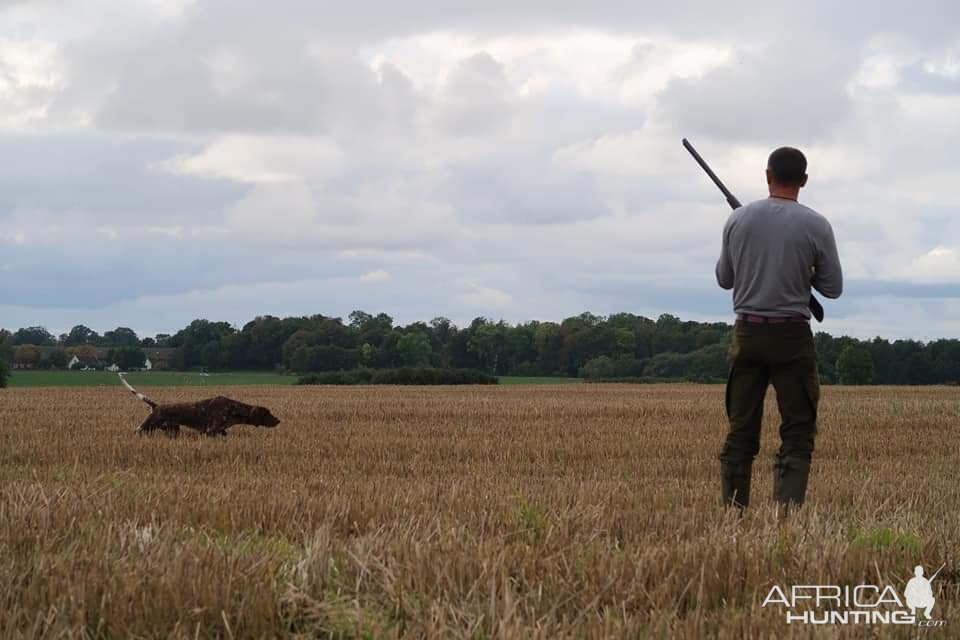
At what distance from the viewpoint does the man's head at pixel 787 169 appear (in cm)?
637

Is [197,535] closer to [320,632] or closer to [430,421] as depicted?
[320,632]

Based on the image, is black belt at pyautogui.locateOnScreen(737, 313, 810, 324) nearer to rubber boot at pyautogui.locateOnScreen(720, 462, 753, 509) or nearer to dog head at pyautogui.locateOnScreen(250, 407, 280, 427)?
rubber boot at pyautogui.locateOnScreen(720, 462, 753, 509)

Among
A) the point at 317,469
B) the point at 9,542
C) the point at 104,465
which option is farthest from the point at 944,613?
the point at 104,465

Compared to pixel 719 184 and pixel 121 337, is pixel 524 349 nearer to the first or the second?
pixel 121 337

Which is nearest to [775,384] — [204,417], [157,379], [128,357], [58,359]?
[204,417]

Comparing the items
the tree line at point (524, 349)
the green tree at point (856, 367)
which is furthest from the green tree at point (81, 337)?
the green tree at point (856, 367)

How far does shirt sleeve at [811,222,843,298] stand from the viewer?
20.6ft

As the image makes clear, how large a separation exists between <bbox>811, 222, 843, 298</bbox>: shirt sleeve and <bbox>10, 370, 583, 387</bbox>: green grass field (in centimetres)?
4696

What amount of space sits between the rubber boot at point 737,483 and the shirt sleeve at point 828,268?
1.17m

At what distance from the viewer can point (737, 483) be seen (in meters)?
6.59

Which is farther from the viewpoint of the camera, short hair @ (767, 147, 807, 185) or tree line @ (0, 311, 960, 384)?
tree line @ (0, 311, 960, 384)

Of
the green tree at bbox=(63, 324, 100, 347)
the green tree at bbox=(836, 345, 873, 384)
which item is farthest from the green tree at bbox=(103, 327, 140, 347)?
the green tree at bbox=(836, 345, 873, 384)

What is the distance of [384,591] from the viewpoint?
12.8 feet

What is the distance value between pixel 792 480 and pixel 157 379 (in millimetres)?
63431
